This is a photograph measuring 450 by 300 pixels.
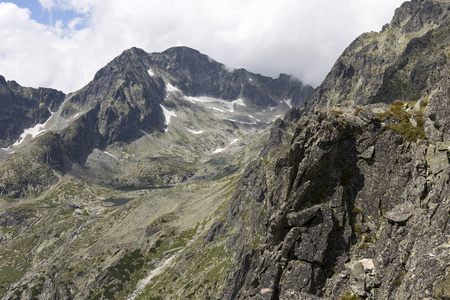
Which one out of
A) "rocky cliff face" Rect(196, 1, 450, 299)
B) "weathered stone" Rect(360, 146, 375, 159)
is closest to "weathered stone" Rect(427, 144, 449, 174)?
"rocky cliff face" Rect(196, 1, 450, 299)

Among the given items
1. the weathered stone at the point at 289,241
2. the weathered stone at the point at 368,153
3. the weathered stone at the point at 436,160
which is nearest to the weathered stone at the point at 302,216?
the weathered stone at the point at 289,241

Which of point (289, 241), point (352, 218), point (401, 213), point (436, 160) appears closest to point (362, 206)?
point (352, 218)

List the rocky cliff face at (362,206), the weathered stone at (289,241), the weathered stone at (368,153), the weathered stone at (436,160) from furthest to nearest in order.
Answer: the weathered stone at (368,153), the weathered stone at (289,241), the weathered stone at (436,160), the rocky cliff face at (362,206)

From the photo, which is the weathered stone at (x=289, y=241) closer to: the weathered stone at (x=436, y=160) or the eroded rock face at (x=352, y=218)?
the eroded rock face at (x=352, y=218)

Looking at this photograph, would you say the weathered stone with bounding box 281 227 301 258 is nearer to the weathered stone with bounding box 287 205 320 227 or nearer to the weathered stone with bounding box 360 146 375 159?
the weathered stone with bounding box 287 205 320 227

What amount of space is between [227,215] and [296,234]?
319 ft

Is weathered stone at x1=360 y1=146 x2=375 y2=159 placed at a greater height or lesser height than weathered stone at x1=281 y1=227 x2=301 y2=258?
greater

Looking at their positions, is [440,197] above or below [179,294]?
above

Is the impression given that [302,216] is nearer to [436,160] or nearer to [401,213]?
[401,213]

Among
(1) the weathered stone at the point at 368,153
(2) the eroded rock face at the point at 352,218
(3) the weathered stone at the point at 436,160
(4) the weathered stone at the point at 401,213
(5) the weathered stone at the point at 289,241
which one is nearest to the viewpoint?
(2) the eroded rock face at the point at 352,218

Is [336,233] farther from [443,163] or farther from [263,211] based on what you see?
[263,211]

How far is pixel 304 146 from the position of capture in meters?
30.1

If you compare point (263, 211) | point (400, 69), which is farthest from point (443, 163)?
point (400, 69)

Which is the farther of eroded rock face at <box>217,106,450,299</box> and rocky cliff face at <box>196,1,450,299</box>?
rocky cliff face at <box>196,1,450,299</box>
